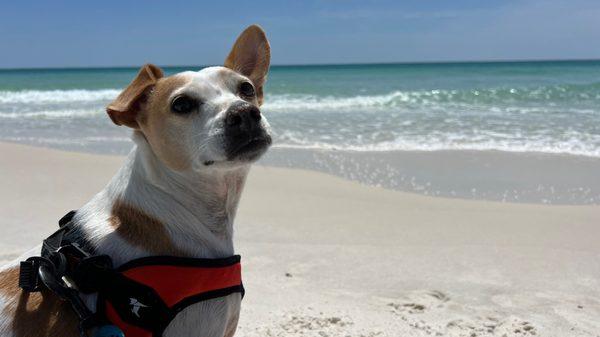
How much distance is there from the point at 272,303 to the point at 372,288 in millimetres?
786

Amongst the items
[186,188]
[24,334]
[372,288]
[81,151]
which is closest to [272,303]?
[372,288]

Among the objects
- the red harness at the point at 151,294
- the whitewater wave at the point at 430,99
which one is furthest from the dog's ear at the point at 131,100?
the whitewater wave at the point at 430,99

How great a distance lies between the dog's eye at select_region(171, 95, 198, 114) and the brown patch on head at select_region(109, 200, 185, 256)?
1.49 feet

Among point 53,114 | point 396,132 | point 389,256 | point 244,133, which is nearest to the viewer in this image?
point 244,133

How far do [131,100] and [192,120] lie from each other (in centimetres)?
26

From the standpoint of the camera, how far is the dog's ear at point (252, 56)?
3076mm

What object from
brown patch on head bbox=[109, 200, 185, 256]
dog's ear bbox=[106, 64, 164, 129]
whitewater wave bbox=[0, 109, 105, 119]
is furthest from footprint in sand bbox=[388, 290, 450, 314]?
whitewater wave bbox=[0, 109, 105, 119]

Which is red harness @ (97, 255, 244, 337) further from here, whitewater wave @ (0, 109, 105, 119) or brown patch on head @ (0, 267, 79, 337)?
whitewater wave @ (0, 109, 105, 119)

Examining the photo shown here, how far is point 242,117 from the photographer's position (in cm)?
259

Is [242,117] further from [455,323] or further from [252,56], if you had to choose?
[455,323]

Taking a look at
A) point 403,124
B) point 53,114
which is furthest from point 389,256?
point 53,114

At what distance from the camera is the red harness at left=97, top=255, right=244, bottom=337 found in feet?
7.75

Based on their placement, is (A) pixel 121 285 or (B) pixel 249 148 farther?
(B) pixel 249 148

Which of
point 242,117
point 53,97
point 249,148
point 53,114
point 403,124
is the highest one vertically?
point 242,117
